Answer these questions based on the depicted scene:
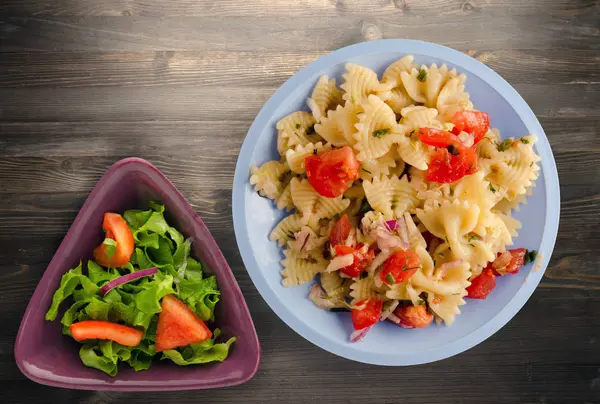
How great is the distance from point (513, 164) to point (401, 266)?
418mm

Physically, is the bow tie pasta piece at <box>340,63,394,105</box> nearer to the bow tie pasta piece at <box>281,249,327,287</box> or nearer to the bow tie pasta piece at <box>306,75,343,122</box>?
the bow tie pasta piece at <box>306,75,343,122</box>

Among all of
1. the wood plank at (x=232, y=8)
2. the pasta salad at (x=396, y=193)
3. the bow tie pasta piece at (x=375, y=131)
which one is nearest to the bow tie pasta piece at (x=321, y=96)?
the pasta salad at (x=396, y=193)

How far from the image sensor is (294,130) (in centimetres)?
157

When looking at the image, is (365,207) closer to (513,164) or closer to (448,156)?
(448,156)

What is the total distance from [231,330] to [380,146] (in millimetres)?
681

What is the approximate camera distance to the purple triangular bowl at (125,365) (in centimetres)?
160

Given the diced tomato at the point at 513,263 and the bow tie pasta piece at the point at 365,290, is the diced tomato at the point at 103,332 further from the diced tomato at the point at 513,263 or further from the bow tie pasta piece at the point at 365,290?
the diced tomato at the point at 513,263

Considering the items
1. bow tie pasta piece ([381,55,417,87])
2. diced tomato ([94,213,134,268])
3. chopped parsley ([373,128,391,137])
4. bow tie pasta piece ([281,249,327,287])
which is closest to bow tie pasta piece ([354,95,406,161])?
chopped parsley ([373,128,391,137])

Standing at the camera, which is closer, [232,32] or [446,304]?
[446,304]

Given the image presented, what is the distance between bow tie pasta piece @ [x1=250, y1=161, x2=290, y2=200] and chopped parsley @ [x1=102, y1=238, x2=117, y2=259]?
0.43m

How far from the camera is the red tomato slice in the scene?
1.48 metres

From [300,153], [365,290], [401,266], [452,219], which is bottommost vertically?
[365,290]

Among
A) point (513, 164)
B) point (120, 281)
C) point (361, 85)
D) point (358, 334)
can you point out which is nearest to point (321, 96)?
point (361, 85)

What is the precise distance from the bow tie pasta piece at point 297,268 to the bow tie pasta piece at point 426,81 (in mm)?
524
